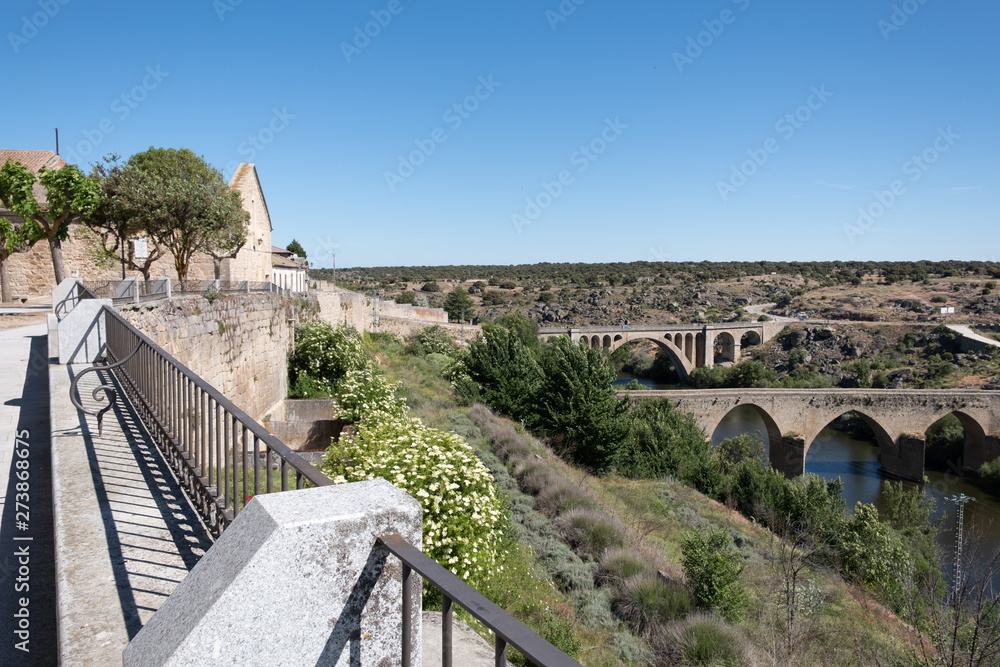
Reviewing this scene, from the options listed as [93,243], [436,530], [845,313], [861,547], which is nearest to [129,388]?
[436,530]

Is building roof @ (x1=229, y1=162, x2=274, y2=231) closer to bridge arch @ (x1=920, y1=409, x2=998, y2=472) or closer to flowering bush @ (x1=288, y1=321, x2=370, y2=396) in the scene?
flowering bush @ (x1=288, y1=321, x2=370, y2=396)

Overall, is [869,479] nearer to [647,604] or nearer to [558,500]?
[558,500]

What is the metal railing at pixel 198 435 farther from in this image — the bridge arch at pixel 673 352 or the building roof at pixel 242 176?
the bridge arch at pixel 673 352

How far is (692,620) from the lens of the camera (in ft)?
27.2

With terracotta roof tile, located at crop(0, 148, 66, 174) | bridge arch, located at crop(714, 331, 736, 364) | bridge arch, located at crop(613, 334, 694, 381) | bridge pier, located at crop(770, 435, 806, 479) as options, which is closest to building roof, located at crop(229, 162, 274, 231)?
terracotta roof tile, located at crop(0, 148, 66, 174)

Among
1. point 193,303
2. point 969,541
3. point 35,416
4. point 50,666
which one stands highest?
point 193,303

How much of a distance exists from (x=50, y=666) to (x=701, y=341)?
58093 mm

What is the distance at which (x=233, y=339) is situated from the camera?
1034 centimetres

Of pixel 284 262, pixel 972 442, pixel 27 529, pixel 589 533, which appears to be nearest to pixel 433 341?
pixel 284 262

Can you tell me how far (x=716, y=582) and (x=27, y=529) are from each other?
9309 millimetres

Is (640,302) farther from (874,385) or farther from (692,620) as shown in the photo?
(692,620)

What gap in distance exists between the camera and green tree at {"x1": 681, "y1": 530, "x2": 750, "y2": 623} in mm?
9797

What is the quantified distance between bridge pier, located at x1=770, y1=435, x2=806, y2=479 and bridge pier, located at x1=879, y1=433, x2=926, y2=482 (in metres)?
5.06

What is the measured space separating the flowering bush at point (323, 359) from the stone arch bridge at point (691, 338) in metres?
Answer: 36.5
